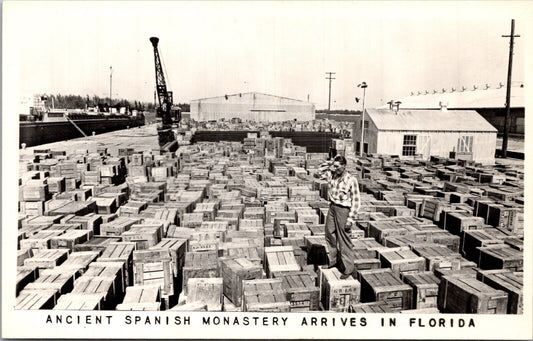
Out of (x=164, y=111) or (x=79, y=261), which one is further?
(x=164, y=111)

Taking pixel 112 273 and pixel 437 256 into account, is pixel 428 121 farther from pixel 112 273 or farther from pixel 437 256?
pixel 112 273

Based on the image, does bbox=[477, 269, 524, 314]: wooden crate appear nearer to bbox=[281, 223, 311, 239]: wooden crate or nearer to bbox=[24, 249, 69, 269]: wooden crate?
bbox=[281, 223, 311, 239]: wooden crate

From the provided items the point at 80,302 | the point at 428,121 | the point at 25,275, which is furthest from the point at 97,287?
the point at 428,121

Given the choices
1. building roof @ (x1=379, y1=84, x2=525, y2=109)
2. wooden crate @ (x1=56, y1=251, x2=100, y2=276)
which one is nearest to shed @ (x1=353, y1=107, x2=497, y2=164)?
building roof @ (x1=379, y1=84, x2=525, y2=109)

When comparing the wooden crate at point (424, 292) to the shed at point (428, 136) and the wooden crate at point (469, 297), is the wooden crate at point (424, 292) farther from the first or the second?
the shed at point (428, 136)

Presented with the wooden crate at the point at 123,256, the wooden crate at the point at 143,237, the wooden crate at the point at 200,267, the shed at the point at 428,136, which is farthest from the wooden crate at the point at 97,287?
the shed at the point at 428,136

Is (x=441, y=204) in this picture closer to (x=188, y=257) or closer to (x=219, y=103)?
(x=188, y=257)
